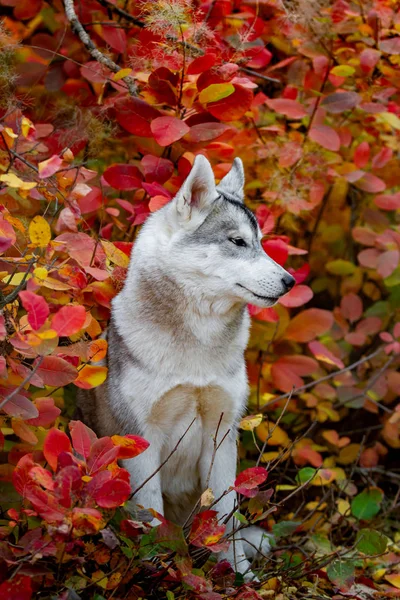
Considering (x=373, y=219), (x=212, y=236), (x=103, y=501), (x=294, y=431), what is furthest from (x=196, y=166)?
(x=294, y=431)

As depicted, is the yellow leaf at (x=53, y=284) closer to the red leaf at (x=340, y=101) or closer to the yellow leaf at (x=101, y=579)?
the yellow leaf at (x=101, y=579)

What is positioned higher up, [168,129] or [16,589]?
[168,129]

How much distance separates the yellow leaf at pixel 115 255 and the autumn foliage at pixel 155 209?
5cm

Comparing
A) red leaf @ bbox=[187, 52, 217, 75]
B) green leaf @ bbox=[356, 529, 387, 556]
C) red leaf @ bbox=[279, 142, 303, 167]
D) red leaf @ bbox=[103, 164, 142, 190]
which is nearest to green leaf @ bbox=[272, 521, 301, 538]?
green leaf @ bbox=[356, 529, 387, 556]

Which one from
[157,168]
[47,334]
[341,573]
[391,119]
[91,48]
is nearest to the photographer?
[47,334]

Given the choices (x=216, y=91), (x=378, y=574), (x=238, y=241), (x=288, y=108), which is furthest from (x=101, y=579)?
(x=288, y=108)

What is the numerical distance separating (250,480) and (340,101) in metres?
2.11

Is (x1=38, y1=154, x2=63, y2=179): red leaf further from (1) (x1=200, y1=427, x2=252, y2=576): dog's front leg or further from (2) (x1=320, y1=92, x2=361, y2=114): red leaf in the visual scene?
(2) (x1=320, y1=92, x2=361, y2=114): red leaf

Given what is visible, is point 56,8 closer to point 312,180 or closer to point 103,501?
point 312,180

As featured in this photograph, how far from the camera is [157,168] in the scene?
3.53m

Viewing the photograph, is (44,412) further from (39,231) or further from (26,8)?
(26,8)

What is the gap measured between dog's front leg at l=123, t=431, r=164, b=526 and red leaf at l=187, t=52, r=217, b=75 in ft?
4.99

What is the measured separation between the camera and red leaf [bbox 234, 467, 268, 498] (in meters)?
2.66

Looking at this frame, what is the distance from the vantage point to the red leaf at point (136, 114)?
3387mm
